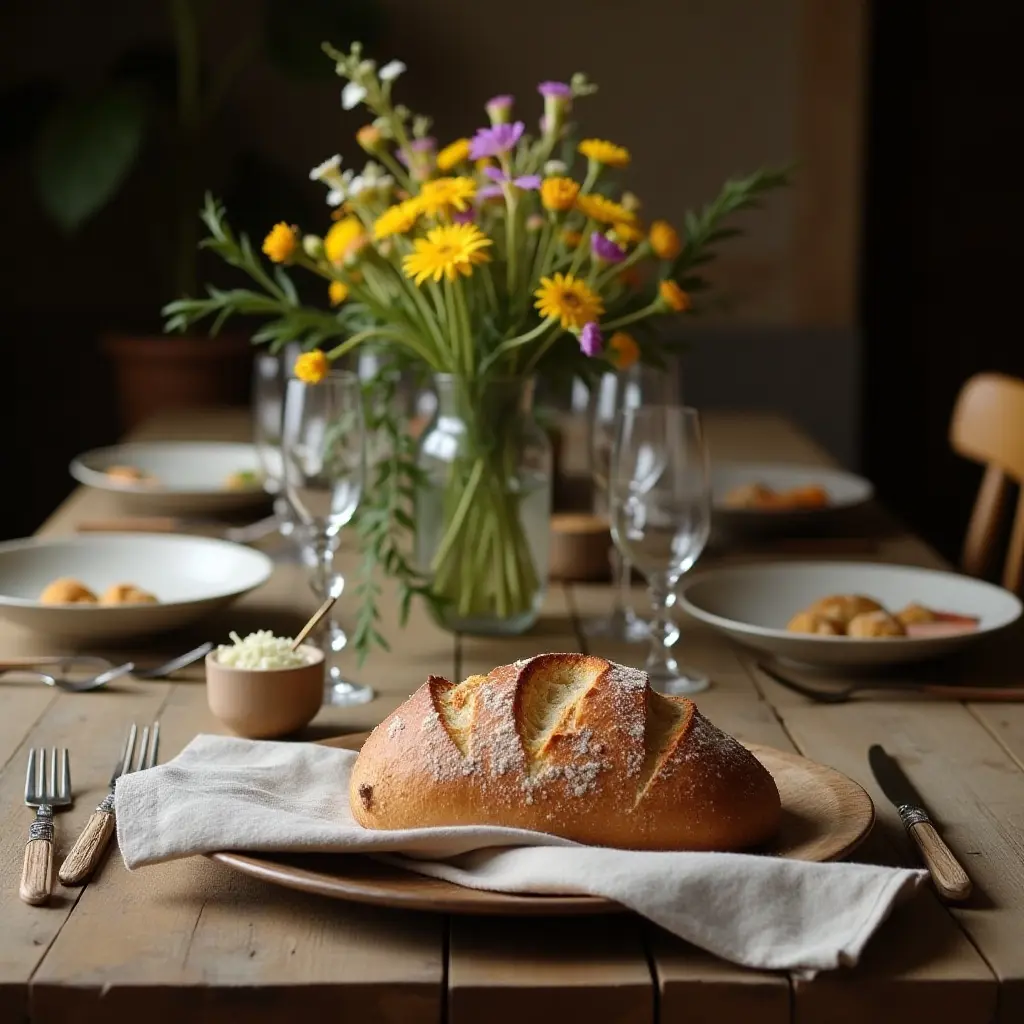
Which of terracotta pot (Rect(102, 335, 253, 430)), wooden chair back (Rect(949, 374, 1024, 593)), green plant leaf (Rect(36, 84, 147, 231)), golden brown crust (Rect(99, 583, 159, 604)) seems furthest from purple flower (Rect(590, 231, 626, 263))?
terracotta pot (Rect(102, 335, 253, 430))

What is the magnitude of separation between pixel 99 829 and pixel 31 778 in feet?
0.46

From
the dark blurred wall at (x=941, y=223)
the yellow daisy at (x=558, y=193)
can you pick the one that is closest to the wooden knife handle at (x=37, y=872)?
the yellow daisy at (x=558, y=193)

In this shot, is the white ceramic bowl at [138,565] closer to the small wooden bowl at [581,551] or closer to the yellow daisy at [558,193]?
the small wooden bowl at [581,551]

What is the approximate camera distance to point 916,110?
5363 mm

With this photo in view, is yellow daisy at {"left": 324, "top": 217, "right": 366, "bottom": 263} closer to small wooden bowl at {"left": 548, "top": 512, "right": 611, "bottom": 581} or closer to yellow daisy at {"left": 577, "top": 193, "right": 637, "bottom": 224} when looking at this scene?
yellow daisy at {"left": 577, "top": 193, "right": 637, "bottom": 224}

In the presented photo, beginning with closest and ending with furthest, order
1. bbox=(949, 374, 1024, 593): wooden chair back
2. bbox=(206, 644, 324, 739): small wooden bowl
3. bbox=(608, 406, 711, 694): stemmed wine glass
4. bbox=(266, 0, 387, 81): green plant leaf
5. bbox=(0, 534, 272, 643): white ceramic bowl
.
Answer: bbox=(206, 644, 324, 739): small wooden bowl < bbox=(608, 406, 711, 694): stemmed wine glass < bbox=(0, 534, 272, 643): white ceramic bowl < bbox=(949, 374, 1024, 593): wooden chair back < bbox=(266, 0, 387, 81): green plant leaf

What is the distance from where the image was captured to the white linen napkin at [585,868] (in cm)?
84

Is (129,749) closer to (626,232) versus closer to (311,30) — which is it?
(626,232)

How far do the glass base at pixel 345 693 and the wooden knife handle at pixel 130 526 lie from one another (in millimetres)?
714

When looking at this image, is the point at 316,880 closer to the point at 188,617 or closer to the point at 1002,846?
the point at 1002,846

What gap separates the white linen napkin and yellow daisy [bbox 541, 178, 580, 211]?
67 centimetres

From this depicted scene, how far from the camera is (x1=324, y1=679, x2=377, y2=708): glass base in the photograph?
139 centimetres

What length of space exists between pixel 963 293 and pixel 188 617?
436 centimetres

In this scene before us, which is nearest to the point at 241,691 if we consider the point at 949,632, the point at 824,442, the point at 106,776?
the point at 106,776
